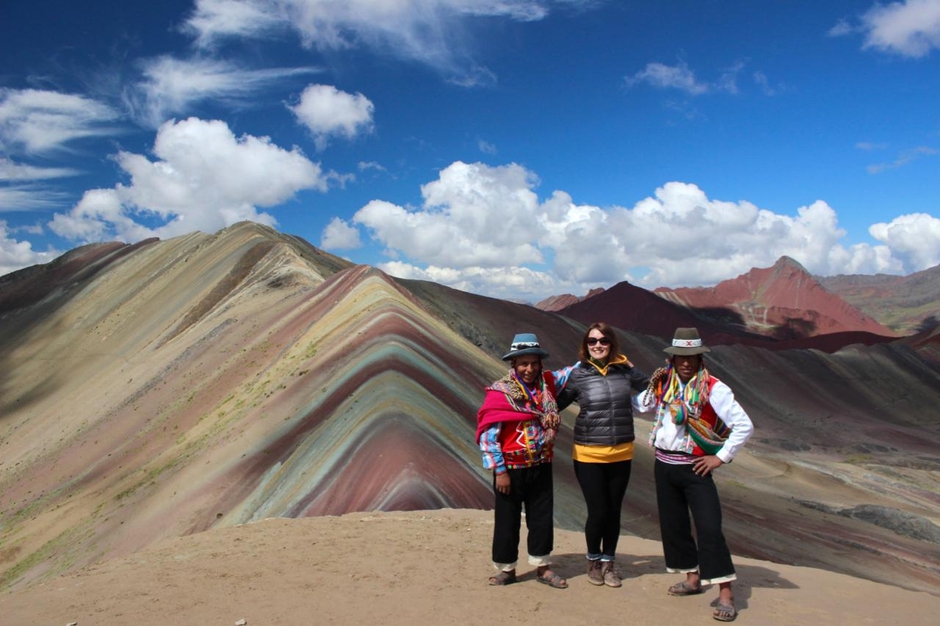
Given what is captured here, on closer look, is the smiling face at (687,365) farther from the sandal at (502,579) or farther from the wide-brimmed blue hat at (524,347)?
the sandal at (502,579)

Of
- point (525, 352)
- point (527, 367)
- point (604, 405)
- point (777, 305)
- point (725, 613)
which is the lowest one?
point (725, 613)

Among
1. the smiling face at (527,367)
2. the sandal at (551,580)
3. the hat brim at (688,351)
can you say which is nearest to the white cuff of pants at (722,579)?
the sandal at (551,580)

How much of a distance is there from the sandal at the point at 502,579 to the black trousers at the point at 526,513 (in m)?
0.09

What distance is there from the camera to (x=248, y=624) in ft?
13.5

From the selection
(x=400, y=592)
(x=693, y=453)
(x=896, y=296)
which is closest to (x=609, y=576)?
(x=693, y=453)

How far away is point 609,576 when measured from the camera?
4.79 m

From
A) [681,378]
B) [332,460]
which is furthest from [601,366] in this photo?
[332,460]

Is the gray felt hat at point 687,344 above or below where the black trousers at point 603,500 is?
above

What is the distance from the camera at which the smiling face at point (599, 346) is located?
4766 millimetres

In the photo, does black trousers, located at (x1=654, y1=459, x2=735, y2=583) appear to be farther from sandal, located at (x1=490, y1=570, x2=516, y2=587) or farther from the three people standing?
sandal, located at (x1=490, y1=570, x2=516, y2=587)

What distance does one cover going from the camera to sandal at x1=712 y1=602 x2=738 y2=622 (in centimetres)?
425

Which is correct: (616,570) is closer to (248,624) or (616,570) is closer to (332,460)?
(248,624)

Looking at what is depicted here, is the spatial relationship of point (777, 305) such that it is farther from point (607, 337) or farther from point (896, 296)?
point (607, 337)

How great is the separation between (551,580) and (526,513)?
485 mm
